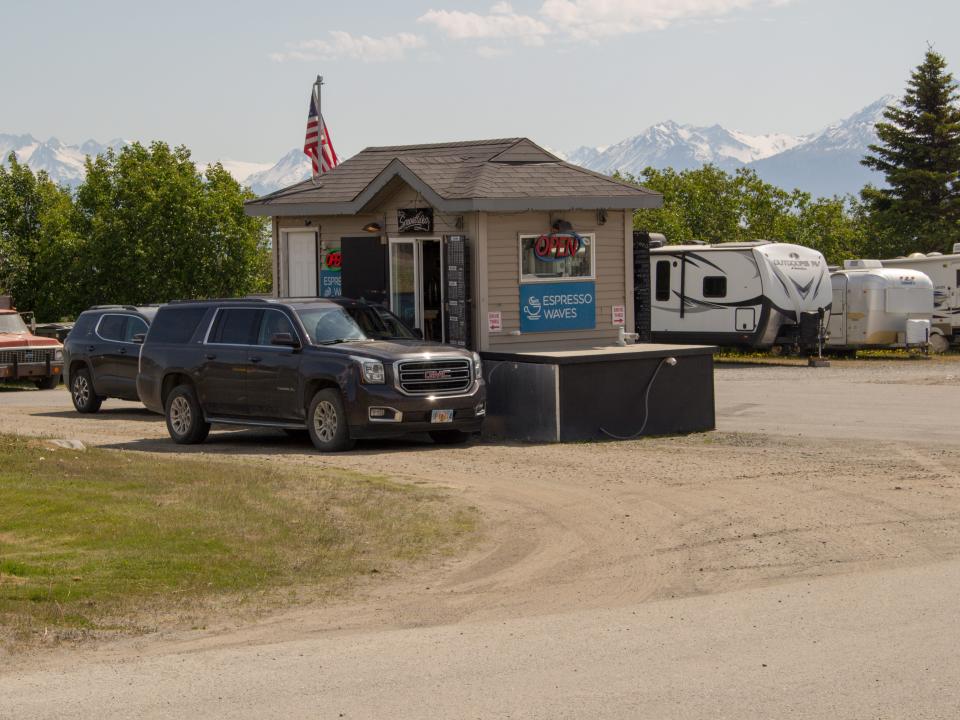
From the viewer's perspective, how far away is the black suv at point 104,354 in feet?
73.2

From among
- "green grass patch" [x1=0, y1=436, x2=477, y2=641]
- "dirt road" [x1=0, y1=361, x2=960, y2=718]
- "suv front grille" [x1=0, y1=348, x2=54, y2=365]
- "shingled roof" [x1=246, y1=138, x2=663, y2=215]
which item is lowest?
"dirt road" [x1=0, y1=361, x2=960, y2=718]

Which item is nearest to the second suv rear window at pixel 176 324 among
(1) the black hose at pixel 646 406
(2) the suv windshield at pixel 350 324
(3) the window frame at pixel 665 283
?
(2) the suv windshield at pixel 350 324

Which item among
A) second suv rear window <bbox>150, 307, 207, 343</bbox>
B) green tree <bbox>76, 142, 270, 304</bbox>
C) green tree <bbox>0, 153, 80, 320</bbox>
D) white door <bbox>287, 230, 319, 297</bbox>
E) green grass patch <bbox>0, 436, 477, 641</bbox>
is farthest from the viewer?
green tree <bbox>76, 142, 270, 304</bbox>

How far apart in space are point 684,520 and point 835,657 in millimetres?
4472

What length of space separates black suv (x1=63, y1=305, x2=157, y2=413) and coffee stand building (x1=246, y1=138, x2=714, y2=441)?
2997 mm

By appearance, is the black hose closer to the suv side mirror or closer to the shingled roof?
the shingled roof

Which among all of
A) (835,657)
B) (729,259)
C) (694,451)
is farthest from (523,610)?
(729,259)

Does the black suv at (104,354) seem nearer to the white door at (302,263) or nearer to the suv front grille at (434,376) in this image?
the white door at (302,263)

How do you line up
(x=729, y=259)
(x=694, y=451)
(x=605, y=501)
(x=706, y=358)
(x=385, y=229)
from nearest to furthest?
(x=605, y=501) → (x=694, y=451) → (x=706, y=358) → (x=385, y=229) → (x=729, y=259)

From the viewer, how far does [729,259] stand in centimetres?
3347

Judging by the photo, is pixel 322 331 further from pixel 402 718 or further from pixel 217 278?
pixel 217 278

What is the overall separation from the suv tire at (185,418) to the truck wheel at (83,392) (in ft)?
17.0

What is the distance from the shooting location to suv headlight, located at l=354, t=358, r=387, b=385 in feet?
53.3

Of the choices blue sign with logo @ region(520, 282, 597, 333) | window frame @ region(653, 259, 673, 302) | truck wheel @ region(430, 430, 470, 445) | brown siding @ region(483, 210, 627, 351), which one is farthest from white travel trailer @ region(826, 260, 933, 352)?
truck wheel @ region(430, 430, 470, 445)
